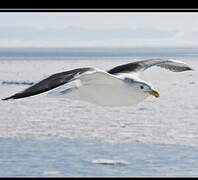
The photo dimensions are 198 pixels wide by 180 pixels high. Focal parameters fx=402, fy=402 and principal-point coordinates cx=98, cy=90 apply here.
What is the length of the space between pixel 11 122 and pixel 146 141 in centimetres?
442

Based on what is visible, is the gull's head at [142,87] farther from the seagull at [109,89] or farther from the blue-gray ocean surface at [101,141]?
the blue-gray ocean surface at [101,141]

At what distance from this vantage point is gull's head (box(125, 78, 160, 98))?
678 centimetres

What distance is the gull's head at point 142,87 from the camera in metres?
6.78

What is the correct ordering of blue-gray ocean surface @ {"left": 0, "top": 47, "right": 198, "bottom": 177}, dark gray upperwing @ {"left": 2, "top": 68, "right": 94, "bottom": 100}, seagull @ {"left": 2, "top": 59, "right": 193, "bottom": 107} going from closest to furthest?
dark gray upperwing @ {"left": 2, "top": 68, "right": 94, "bottom": 100}
seagull @ {"left": 2, "top": 59, "right": 193, "bottom": 107}
blue-gray ocean surface @ {"left": 0, "top": 47, "right": 198, "bottom": 177}

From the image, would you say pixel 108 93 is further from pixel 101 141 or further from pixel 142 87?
pixel 101 141

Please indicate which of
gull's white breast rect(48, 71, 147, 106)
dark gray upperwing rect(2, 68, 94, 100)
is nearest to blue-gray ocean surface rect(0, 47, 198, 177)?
gull's white breast rect(48, 71, 147, 106)

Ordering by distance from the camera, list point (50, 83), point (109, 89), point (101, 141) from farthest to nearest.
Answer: point (101, 141)
point (109, 89)
point (50, 83)

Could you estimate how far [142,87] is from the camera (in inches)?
269

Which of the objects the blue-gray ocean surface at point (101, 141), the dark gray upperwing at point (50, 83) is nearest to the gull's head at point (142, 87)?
the dark gray upperwing at point (50, 83)

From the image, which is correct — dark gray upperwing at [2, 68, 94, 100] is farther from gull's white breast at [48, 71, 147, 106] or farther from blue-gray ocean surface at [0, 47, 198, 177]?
blue-gray ocean surface at [0, 47, 198, 177]

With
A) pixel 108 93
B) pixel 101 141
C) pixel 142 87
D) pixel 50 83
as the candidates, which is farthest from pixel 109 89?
pixel 101 141

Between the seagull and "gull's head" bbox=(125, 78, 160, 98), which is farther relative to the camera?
"gull's head" bbox=(125, 78, 160, 98)

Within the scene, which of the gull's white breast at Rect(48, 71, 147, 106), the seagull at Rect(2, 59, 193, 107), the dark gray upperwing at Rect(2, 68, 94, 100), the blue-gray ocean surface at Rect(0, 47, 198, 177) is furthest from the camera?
the blue-gray ocean surface at Rect(0, 47, 198, 177)

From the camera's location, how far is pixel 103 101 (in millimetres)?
6750
